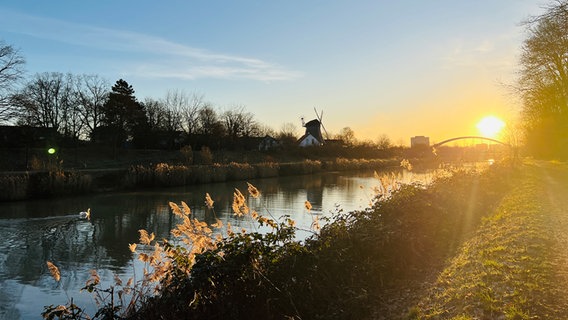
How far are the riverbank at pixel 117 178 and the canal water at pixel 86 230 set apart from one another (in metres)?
1.02

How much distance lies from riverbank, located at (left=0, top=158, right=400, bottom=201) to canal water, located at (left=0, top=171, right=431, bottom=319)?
102cm

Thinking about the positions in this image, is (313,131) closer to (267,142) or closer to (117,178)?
(267,142)

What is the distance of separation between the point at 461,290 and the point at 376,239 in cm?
230

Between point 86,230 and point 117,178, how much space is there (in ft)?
41.9

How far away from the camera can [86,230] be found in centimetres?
1440

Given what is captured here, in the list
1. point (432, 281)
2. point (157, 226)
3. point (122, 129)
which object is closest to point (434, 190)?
point (432, 281)

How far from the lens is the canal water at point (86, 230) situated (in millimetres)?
8297

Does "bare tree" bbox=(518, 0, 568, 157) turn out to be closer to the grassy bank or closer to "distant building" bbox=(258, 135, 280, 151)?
the grassy bank

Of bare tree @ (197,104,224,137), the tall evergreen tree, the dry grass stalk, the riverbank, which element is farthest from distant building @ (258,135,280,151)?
the dry grass stalk

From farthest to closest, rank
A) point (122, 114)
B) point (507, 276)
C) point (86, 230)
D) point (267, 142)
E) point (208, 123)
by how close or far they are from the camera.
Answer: point (267, 142), point (208, 123), point (122, 114), point (86, 230), point (507, 276)

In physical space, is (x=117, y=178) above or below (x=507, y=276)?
above

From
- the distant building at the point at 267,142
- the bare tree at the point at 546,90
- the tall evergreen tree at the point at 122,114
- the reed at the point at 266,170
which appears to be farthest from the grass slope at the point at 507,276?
the distant building at the point at 267,142

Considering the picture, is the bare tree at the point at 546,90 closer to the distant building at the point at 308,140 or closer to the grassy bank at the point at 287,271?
the grassy bank at the point at 287,271

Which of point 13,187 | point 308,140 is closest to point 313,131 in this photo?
point 308,140
